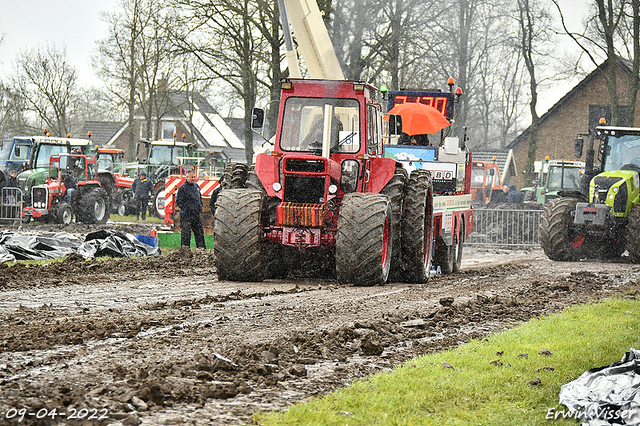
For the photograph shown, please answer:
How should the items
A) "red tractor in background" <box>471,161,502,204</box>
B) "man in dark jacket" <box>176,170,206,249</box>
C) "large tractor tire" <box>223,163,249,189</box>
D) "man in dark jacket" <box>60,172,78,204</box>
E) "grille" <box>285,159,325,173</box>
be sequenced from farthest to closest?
"red tractor in background" <box>471,161,502,204</box>, "man in dark jacket" <box>60,172,78,204</box>, "man in dark jacket" <box>176,170,206,249</box>, "large tractor tire" <box>223,163,249,189</box>, "grille" <box>285,159,325,173</box>

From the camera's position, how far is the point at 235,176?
12.5 m

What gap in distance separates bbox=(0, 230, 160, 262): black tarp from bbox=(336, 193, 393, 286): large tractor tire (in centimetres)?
590

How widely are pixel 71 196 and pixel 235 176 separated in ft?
50.5

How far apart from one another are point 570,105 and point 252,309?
46.7 m

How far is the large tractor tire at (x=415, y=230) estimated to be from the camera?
41.1 feet

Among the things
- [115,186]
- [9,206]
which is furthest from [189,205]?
[115,186]

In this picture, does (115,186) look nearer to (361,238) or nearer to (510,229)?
(510,229)

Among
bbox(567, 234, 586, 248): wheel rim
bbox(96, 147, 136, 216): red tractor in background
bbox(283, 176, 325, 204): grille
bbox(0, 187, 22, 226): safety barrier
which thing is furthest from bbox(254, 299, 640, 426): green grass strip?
bbox(96, 147, 136, 216): red tractor in background

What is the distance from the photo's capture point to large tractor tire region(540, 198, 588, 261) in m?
18.1

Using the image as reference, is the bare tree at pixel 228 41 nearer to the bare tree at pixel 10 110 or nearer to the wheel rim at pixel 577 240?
the wheel rim at pixel 577 240

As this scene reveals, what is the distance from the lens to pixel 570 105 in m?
52.0

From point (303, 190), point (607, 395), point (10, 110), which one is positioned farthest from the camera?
point (10, 110)

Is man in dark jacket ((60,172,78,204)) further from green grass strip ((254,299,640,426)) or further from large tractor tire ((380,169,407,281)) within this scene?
green grass strip ((254,299,640,426))

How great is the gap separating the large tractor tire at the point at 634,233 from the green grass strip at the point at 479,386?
9484mm
